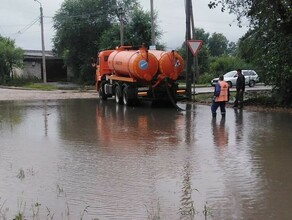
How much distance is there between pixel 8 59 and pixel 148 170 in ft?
158

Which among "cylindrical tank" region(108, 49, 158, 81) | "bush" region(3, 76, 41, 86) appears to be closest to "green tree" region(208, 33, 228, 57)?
"bush" region(3, 76, 41, 86)

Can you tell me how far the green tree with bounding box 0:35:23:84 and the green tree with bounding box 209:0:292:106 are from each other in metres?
37.8

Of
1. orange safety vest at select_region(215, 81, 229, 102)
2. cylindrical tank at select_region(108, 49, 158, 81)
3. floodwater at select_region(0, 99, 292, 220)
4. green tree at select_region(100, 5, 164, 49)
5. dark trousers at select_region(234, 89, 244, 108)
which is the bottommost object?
floodwater at select_region(0, 99, 292, 220)

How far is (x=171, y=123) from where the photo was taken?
1549 centimetres

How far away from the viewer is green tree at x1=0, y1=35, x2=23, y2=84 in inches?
2093

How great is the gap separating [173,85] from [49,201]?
15.4 m

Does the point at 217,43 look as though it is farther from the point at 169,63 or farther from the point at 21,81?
the point at 169,63

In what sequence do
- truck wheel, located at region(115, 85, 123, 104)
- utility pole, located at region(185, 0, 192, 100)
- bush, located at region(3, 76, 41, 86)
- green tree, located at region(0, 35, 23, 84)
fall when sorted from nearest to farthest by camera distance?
truck wheel, located at region(115, 85, 123, 104)
utility pole, located at region(185, 0, 192, 100)
bush, located at region(3, 76, 41, 86)
green tree, located at region(0, 35, 23, 84)

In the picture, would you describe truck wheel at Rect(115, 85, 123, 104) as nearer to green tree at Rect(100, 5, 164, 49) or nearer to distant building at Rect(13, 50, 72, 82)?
green tree at Rect(100, 5, 164, 49)

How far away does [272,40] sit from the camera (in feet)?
63.9

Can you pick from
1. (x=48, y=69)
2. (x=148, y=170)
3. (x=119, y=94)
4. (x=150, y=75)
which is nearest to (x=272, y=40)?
(x=150, y=75)

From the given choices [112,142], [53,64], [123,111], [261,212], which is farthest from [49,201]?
[53,64]

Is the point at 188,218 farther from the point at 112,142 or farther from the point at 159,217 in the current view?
the point at 112,142

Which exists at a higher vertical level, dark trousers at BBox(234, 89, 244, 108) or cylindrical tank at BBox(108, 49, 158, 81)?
cylindrical tank at BBox(108, 49, 158, 81)
